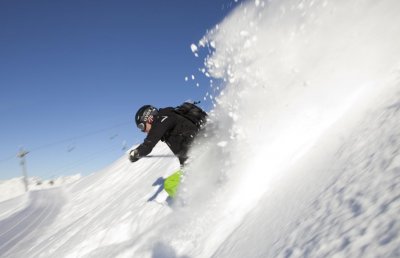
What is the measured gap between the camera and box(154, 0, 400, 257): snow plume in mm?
3652

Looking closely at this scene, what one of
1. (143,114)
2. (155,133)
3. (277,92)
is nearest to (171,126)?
(155,133)

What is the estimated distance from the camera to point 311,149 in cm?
327

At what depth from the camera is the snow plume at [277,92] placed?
365 cm

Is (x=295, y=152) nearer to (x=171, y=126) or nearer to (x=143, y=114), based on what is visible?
(x=171, y=126)

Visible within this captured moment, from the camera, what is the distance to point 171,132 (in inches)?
222

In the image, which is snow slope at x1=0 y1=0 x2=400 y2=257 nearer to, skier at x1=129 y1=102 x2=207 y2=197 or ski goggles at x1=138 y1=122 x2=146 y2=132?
skier at x1=129 y1=102 x2=207 y2=197

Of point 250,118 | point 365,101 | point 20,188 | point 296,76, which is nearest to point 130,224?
point 250,118

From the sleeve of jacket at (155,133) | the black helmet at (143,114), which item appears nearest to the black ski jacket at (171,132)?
the sleeve of jacket at (155,133)

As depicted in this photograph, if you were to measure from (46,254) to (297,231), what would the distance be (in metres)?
7.77

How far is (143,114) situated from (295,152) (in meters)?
2.93

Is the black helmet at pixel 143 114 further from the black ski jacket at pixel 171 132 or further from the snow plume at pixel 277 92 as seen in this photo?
the snow plume at pixel 277 92

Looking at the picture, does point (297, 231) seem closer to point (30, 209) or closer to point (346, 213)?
point (346, 213)

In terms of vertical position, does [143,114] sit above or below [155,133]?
above

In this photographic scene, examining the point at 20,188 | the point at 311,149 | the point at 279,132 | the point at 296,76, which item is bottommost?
the point at 311,149
